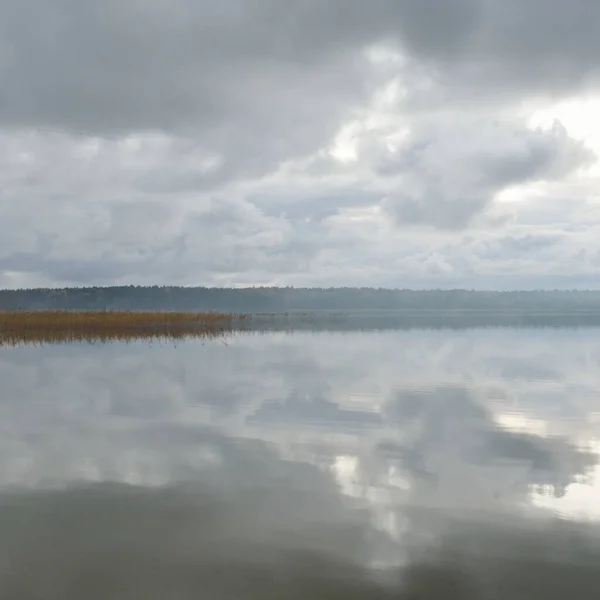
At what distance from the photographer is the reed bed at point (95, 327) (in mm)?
42750

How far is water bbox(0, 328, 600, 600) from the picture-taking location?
708 cm

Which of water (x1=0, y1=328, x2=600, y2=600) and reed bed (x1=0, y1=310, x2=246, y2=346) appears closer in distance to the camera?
water (x1=0, y1=328, x2=600, y2=600)

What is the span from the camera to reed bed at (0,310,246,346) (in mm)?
42750

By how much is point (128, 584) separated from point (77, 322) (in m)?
48.5

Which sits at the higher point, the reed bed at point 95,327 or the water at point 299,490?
the reed bed at point 95,327

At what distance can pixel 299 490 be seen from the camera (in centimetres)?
1013

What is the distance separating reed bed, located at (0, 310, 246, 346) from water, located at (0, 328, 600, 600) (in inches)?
818

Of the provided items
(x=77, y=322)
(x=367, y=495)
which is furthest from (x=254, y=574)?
(x=77, y=322)

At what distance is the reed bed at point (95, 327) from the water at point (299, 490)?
2078cm

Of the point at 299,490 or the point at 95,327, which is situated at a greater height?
the point at 95,327

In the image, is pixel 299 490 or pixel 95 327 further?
pixel 95 327

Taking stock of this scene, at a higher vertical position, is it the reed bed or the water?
the reed bed

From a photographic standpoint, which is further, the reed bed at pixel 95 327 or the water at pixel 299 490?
the reed bed at pixel 95 327

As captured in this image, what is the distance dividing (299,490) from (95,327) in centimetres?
4415
